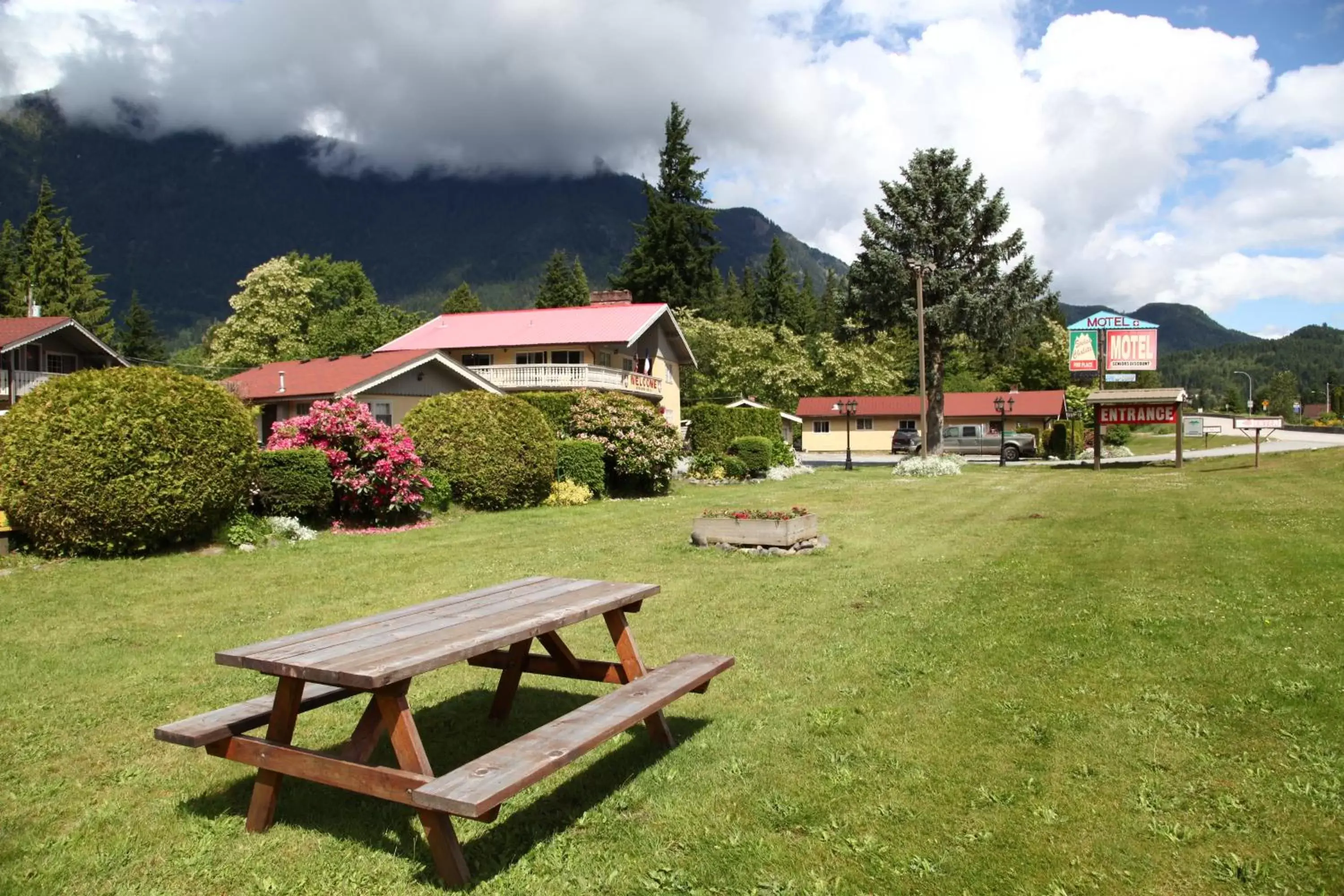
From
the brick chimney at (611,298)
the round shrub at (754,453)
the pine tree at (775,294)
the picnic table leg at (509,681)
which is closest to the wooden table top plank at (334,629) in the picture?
the picnic table leg at (509,681)

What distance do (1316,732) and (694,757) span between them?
3222 mm

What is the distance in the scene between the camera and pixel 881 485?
25641mm

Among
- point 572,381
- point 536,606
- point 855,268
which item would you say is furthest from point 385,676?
point 855,268

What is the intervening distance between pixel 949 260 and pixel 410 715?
3874 centimetres

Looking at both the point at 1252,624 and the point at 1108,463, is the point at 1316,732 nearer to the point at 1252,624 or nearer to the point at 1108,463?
the point at 1252,624

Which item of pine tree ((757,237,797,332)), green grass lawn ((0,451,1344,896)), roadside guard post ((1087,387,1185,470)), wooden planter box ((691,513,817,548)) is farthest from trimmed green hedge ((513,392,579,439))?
pine tree ((757,237,797,332))

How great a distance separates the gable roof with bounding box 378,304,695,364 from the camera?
Result: 37.8 metres

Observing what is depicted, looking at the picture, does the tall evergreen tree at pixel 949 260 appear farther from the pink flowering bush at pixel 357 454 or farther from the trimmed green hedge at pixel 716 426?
the pink flowering bush at pixel 357 454

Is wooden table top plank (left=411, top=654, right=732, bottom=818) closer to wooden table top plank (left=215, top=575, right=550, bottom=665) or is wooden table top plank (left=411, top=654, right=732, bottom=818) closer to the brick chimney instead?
wooden table top plank (left=215, top=575, right=550, bottom=665)

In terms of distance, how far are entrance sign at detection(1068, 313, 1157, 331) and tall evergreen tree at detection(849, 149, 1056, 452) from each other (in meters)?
4.27

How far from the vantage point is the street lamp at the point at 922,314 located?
33875 mm

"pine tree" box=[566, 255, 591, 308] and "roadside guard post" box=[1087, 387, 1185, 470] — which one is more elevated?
"pine tree" box=[566, 255, 591, 308]

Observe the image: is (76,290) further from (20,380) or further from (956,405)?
(956,405)

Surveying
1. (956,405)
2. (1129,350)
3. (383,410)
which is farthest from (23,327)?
(956,405)
